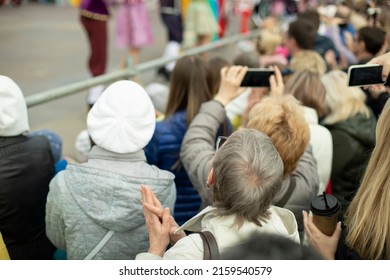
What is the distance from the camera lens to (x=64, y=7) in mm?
17250

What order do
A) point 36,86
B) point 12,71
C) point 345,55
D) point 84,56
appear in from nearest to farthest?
1. point 345,55
2. point 36,86
3. point 12,71
4. point 84,56

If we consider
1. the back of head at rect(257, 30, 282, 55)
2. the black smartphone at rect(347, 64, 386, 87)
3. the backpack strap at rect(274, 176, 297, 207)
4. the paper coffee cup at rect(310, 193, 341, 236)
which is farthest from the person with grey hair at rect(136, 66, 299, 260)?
the back of head at rect(257, 30, 282, 55)

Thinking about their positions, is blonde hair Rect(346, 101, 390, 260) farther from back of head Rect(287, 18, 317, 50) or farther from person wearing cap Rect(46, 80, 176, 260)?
back of head Rect(287, 18, 317, 50)

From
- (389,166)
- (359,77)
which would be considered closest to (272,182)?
(389,166)

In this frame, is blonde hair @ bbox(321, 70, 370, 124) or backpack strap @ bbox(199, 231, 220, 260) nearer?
backpack strap @ bbox(199, 231, 220, 260)

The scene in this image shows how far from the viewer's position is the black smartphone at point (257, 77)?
9.68 feet

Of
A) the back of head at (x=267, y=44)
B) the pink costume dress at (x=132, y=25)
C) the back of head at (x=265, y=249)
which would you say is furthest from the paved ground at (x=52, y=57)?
the back of head at (x=265, y=249)

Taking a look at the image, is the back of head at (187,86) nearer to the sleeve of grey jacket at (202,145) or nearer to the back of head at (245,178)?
the sleeve of grey jacket at (202,145)

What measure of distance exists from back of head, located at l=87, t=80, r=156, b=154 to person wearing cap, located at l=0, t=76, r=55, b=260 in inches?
17.3

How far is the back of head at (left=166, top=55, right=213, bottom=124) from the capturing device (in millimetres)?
3029

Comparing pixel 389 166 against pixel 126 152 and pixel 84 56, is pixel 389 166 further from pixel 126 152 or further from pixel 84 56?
pixel 84 56

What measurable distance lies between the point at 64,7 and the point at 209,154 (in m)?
16.1

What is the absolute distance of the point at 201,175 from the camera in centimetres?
242

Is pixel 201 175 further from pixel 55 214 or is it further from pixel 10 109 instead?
pixel 10 109
